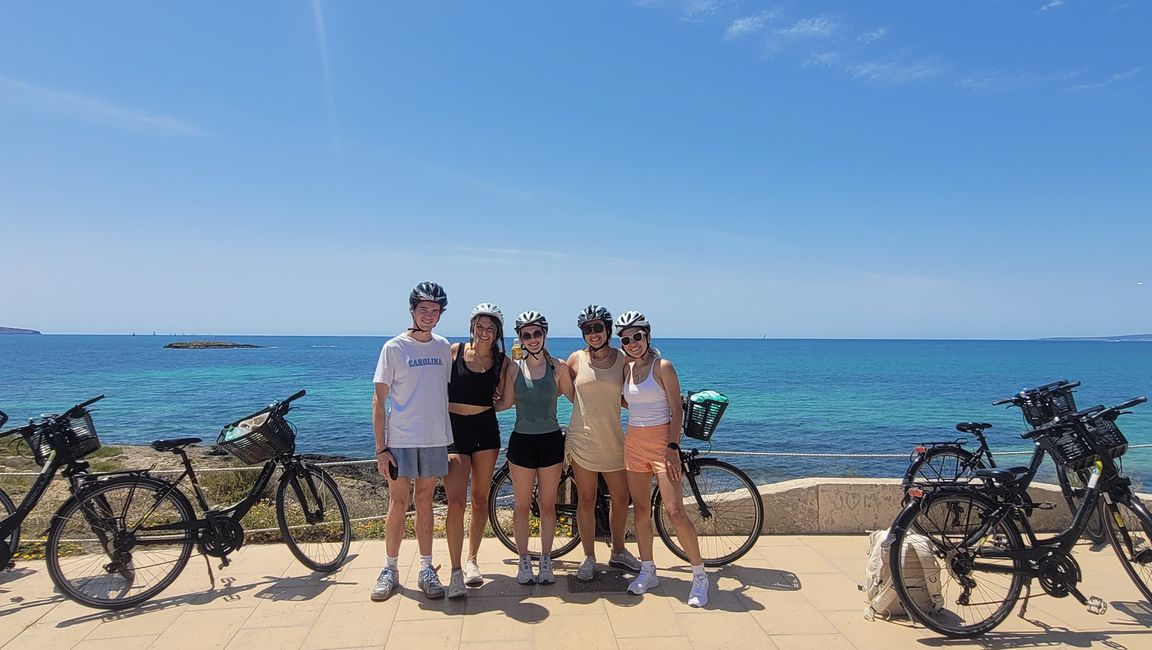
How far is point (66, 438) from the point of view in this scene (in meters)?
4.36

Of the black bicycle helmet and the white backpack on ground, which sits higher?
the black bicycle helmet

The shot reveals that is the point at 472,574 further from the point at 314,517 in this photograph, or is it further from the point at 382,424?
the point at 314,517

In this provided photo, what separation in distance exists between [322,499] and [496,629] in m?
1.99

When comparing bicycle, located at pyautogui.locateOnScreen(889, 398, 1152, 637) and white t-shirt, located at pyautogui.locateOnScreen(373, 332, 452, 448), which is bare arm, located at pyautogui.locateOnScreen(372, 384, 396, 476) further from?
bicycle, located at pyautogui.locateOnScreen(889, 398, 1152, 637)

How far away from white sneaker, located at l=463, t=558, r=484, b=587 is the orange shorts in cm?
135

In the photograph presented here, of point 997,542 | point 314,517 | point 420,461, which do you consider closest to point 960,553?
point 997,542

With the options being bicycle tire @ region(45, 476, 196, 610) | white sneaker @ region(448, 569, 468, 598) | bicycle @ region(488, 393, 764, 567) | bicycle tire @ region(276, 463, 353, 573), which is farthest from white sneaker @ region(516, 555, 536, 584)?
bicycle tire @ region(45, 476, 196, 610)

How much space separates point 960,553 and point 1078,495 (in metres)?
1.10

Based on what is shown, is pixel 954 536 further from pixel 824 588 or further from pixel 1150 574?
pixel 1150 574

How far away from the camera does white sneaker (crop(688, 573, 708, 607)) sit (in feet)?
13.4

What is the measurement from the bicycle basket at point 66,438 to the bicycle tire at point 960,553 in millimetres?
5401

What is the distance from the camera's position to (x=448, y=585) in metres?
4.41

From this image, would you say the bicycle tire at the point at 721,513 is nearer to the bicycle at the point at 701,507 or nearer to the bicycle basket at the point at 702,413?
the bicycle at the point at 701,507

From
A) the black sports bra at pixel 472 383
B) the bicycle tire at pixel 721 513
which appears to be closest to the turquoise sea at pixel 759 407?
the bicycle tire at pixel 721 513
